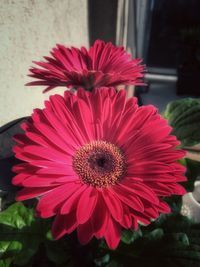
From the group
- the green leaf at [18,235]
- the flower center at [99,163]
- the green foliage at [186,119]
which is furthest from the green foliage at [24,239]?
the green foliage at [186,119]

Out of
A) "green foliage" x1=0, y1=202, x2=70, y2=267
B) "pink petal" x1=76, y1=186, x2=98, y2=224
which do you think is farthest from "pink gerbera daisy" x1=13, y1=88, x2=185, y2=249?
"green foliage" x1=0, y1=202, x2=70, y2=267

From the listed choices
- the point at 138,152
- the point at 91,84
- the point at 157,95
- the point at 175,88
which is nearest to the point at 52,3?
the point at 91,84

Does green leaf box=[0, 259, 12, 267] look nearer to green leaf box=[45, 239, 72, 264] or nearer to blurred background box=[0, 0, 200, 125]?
green leaf box=[45, 239, 72, 264]

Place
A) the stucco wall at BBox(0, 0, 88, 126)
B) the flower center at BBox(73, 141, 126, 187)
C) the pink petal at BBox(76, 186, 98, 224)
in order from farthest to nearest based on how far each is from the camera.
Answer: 1. the stucco wall at BBox(0, 0, 88, 126)
2. the flower center at BBox(73, 141, 126, 187)
3. the pink petal at BBox(76, 186, 98, 224)

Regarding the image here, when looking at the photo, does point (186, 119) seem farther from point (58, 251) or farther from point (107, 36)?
point (107, 36)

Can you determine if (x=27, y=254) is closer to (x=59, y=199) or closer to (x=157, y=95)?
(x=59, y=199)

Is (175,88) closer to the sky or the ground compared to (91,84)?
closer to the ground

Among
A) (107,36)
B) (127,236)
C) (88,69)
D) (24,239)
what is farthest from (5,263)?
(107,36)
